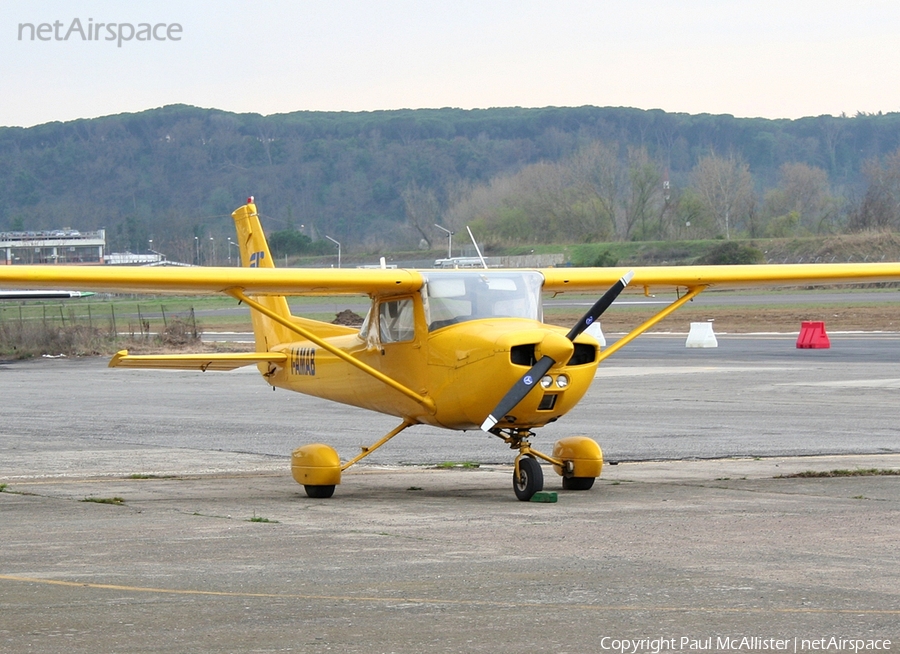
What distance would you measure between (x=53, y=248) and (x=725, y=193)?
65.0 m

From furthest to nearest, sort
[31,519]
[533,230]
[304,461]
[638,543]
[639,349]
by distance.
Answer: [533,230], [639,349], [304,461], [31,519], [638,543]

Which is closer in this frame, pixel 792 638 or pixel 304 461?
pixel 792 638

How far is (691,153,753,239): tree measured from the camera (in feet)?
379

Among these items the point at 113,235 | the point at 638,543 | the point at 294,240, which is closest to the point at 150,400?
the point at 638,543

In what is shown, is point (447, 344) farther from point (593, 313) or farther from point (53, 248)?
point (53, 248)

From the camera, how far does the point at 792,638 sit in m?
5.55

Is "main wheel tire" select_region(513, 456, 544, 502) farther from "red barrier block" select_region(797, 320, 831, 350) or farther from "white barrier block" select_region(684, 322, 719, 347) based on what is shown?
"white barrier block" select_region(684, 322, 719, 347)

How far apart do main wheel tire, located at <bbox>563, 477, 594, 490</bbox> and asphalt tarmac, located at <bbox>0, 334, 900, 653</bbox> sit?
199 millimetres

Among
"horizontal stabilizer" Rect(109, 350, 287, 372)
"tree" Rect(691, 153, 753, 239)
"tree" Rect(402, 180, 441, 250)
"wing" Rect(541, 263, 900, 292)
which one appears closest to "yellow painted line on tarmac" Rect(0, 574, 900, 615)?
"horizontal stabilizer" Rect(109, 350, 287, 372)

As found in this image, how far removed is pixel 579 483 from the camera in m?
11.6

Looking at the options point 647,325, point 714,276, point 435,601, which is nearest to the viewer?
point 435,601


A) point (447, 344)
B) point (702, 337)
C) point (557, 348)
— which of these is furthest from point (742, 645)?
point (702, 337)

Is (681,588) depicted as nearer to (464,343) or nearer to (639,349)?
(464,343)

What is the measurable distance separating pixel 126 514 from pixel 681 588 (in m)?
5.44
